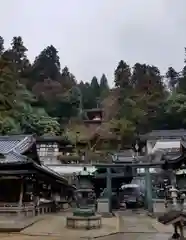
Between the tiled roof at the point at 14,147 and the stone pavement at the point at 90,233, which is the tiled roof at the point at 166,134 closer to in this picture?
the tiled roof at the point at 14,147

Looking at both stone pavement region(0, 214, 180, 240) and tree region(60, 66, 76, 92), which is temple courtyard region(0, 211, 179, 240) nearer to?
stone pavement region(0, 214, 180, 240)

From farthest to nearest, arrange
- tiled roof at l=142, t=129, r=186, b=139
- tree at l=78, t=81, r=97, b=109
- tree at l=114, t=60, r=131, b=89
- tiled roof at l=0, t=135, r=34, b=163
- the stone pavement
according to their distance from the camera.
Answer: tree at l=78, t=81, r=97, b=109
tree at l=114, t=60, r=131, b=89
tiled roof at l=142, t=129, r=186, b=139
tiled roof at l=0, t=135, r=34, b=163
the stone pavement

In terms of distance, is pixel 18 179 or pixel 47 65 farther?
pixel 47 65

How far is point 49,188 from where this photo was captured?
3033 cm

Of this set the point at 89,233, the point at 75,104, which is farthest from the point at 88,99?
the point at 89,233

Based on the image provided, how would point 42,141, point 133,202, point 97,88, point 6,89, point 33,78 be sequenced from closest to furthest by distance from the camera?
point 133,202
point 42,141
point 6,89
point 33,78
point 97,88

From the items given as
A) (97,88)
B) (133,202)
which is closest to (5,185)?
(133,202)

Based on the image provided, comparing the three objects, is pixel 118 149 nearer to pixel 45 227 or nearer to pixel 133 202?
pixel 133 202

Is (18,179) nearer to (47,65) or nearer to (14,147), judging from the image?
(14,147)

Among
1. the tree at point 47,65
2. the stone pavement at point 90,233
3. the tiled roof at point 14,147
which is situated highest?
the tree at point 47,65

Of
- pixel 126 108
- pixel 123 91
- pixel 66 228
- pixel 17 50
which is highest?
pixel 17 50

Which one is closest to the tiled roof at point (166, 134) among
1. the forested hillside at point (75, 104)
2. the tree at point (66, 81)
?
the forested hillside at point (75, 104)

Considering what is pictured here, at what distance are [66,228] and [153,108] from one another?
1756 inches

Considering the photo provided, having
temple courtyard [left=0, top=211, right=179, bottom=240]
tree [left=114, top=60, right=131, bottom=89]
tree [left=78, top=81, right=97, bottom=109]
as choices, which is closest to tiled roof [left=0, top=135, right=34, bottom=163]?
temple courtyard [left=0, top=211, right=179, bottom=240]
